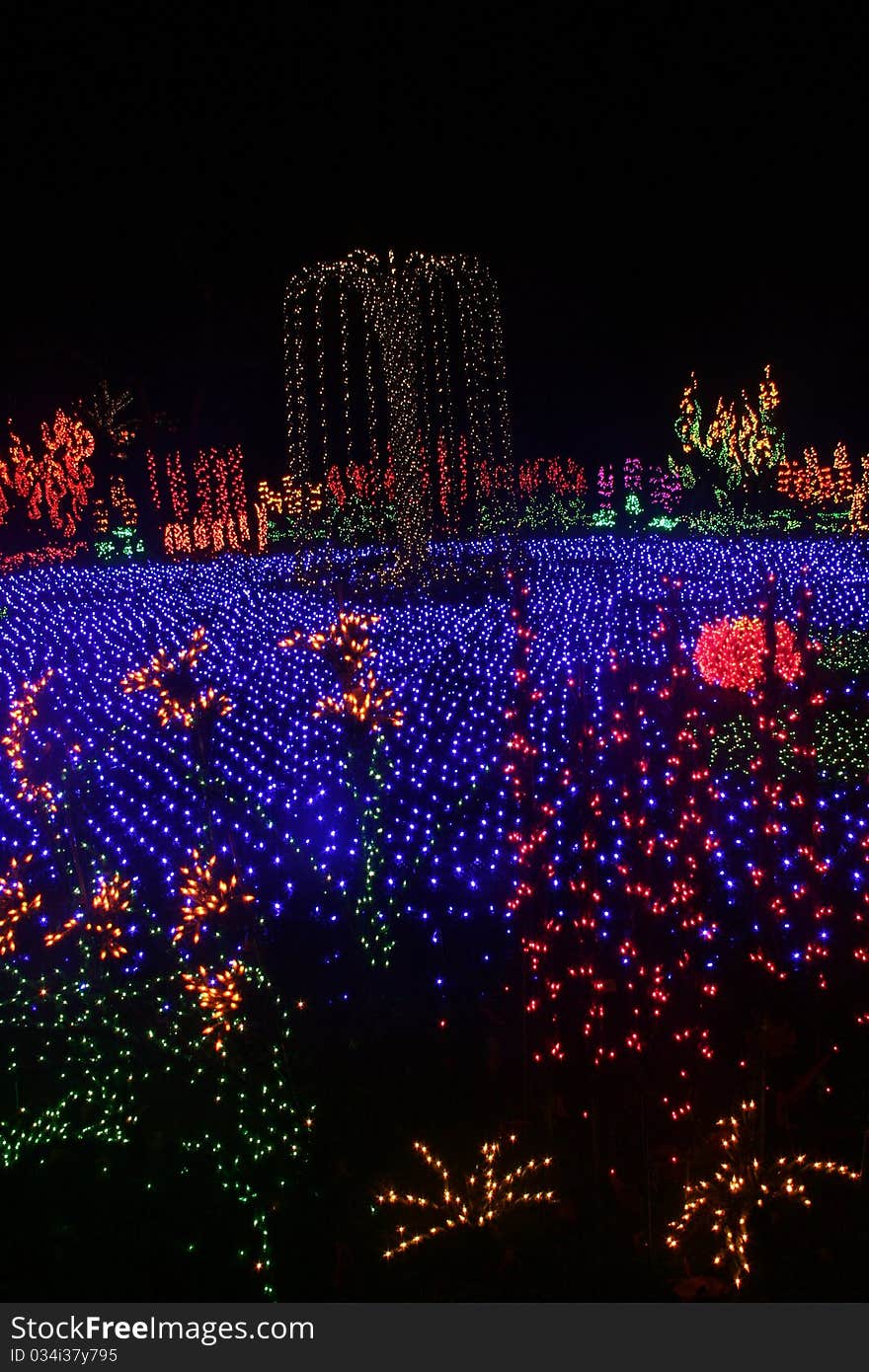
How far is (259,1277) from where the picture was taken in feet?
12.6

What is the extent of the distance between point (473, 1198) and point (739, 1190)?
1.10 metres

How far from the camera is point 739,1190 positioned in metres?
3.82

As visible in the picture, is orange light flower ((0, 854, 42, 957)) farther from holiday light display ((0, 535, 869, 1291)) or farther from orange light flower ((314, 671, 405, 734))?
orange light flower ((314, 671, 405, 734))

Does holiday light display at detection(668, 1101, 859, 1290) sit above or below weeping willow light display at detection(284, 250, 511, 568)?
below

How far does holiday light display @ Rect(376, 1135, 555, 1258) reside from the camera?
3.92 meters

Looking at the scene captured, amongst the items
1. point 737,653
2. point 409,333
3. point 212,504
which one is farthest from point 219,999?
point 212,504

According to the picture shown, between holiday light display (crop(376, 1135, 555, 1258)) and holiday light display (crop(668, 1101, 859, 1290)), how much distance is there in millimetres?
624

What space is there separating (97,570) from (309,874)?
80.5ft

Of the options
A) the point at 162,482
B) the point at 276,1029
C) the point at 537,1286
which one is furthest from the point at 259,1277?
the point at 162,482

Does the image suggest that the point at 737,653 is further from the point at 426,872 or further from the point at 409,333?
the point at 409,333

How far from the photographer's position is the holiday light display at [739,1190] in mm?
3711

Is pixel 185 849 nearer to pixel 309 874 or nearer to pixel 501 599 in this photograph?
pixel 309 874

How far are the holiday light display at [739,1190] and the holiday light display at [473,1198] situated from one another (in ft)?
2.05

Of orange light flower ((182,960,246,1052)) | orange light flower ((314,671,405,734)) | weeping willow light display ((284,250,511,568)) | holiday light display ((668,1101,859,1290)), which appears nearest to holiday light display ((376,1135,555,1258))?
holiday light display ((668,1101,859,1290))
